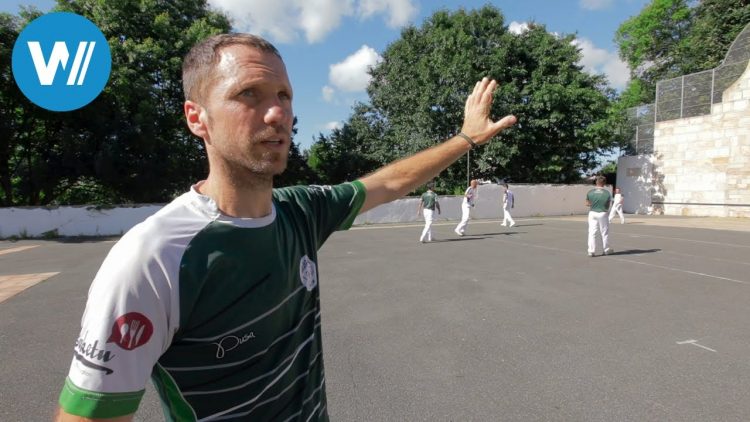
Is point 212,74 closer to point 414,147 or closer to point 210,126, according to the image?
point 210,126

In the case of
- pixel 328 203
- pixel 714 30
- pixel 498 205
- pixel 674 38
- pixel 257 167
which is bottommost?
pixel 498 205

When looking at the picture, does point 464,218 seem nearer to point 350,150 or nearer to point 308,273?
point 308,273

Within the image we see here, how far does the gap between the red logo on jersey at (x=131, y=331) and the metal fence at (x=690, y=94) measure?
33.1m

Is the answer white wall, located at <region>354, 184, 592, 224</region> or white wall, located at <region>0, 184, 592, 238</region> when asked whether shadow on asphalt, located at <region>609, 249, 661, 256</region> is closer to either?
white wall, located at <region>354, 184, 592, 224</region>

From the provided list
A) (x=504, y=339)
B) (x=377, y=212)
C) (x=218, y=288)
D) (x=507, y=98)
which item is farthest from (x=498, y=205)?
(x=218, y=288)

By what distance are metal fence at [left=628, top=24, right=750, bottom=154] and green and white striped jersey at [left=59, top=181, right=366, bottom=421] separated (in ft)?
107

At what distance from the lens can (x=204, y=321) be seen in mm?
1177

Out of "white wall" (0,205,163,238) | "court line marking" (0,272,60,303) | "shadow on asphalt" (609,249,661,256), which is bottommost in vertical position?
"court line marking" (0,272,60,303)

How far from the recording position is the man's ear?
1.32 m

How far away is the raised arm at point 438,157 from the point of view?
2137 millimetres

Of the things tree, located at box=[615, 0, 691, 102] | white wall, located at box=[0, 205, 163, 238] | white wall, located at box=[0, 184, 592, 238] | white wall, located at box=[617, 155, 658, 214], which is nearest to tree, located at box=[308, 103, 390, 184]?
white wall, located at box=[0, 184, 592, 238]

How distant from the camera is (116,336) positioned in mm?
991

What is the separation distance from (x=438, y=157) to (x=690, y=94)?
33138 mm

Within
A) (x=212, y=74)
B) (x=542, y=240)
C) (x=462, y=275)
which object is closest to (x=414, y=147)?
(x=542, y=240)
